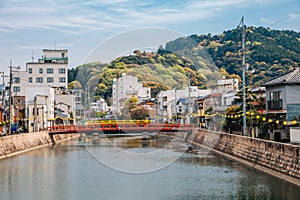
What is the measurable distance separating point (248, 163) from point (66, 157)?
595 inches

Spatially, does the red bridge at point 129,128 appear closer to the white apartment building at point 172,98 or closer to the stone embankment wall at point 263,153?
the stone embankment wall at point 263,153

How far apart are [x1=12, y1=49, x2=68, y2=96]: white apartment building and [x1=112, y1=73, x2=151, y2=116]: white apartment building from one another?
100ft

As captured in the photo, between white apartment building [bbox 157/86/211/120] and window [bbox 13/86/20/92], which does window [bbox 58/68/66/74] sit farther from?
white apartment building [bbox 157/86/211/120]

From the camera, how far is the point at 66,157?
114 feet

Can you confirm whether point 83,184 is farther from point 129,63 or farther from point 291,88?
point 291,88

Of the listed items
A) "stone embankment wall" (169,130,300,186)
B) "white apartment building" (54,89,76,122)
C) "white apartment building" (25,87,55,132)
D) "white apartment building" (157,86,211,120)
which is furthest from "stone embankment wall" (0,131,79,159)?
"white apartment building" (157,86,211,120)

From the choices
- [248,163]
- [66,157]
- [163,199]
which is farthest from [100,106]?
[163,199]

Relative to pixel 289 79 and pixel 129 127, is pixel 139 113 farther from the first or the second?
pixel 289 79

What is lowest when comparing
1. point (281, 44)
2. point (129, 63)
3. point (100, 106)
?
point (100, 106)

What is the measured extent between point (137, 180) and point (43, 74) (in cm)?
4875

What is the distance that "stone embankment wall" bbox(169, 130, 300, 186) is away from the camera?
64.8 feet

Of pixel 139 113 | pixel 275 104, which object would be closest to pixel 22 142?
pixel 139 113

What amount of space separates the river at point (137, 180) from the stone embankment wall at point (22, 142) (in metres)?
1.53

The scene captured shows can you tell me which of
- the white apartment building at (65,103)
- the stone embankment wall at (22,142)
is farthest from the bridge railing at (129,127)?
the white apartment building at (65,103)
